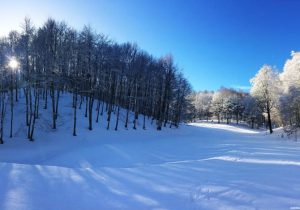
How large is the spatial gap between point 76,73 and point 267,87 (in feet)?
105

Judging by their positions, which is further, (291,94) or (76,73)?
(76,73)

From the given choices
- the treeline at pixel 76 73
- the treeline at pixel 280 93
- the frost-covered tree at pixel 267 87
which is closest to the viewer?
the treeline at pixel 76 73

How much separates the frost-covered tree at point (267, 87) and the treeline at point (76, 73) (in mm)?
14583

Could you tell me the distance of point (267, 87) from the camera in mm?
44344

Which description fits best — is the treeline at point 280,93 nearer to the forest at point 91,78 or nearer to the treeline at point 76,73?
the forest at point 91,78

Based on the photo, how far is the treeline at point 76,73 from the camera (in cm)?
2708

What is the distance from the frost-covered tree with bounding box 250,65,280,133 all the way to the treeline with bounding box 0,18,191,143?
14583mm

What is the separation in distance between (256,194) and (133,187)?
377 cm

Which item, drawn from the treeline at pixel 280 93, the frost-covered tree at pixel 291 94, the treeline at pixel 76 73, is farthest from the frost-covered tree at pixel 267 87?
the treeline at pixel 76 73

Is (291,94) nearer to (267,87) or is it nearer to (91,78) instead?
(267,87)

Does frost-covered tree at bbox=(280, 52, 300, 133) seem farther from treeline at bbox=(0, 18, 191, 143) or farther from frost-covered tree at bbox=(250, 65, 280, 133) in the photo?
treeline at bbox=(0, 18, 191, 143)

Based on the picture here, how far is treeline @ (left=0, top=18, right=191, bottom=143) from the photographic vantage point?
88.8 ft

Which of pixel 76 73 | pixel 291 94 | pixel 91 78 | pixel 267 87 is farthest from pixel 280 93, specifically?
pixel 76 73

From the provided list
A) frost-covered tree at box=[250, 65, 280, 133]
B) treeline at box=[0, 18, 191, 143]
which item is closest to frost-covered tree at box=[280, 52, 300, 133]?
frost-covered tree at box=[250, 65, 280, 133]
